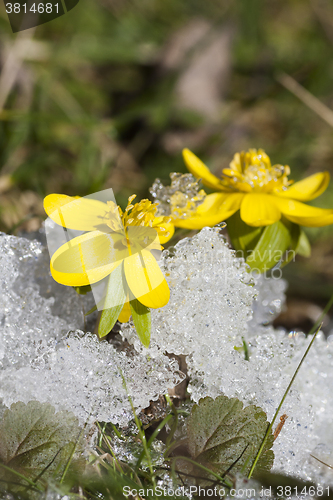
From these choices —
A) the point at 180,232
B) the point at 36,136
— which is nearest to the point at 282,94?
the point at 36,136

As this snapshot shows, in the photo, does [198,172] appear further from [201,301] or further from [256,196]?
[201,301]

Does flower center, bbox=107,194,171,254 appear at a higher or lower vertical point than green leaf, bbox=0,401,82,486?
higher

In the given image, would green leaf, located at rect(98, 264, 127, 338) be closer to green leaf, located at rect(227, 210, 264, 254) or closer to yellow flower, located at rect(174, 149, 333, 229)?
yellow flower, located at rect(174, 149, 333, 229)

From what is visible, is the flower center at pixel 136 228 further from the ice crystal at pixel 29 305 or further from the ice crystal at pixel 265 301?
the ice crystal at pixel 265 301

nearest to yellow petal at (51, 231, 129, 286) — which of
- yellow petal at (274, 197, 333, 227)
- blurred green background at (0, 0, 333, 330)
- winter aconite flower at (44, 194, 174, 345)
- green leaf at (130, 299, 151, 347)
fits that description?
winter aconite flower at (44, 194, 174, 345)

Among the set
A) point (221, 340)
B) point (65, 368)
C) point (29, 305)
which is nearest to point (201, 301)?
point (221, 340)

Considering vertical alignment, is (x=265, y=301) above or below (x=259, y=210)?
below
